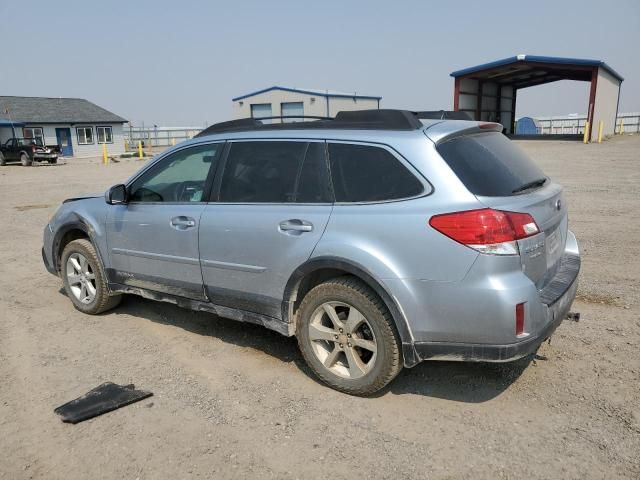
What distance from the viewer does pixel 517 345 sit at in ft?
9.45

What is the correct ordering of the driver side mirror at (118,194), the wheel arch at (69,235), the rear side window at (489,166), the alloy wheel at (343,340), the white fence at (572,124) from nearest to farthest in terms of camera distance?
the rear side window at (489,166), the alloy wheel at (343,340), the driver side mirror at (118,194), the wheel arch at (69,235), the white fence at (572,124)

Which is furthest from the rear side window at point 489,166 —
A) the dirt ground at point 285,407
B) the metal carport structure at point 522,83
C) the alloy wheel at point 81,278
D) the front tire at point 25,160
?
the front tire at point 25,160

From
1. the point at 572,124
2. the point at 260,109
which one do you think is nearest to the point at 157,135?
the point at 260,109

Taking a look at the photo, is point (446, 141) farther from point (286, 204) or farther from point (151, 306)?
point (151, 306)

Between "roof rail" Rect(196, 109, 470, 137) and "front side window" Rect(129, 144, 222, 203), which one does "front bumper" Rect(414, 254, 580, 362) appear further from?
"front side window" Rect(129, 144, 222, 203)

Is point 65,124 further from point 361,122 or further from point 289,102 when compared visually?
point 361,122

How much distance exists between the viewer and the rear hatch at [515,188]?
3.00 m

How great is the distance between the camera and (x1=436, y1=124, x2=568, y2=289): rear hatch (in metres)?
3.00

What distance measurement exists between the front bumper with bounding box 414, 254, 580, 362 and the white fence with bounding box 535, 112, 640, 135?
45293 mm

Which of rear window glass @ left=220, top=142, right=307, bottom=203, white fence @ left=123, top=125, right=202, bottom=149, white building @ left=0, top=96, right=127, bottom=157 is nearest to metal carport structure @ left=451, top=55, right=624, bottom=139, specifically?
white fence @ left=123, top=125, right=202, bottom=149

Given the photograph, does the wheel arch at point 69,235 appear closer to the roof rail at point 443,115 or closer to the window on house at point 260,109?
the roof rail at point 443,115

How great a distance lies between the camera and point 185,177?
4.49m

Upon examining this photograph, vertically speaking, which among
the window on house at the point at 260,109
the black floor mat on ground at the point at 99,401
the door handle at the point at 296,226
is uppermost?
the window on house at the point at 260,109

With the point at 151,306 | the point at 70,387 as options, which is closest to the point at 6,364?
the point at 70,387
